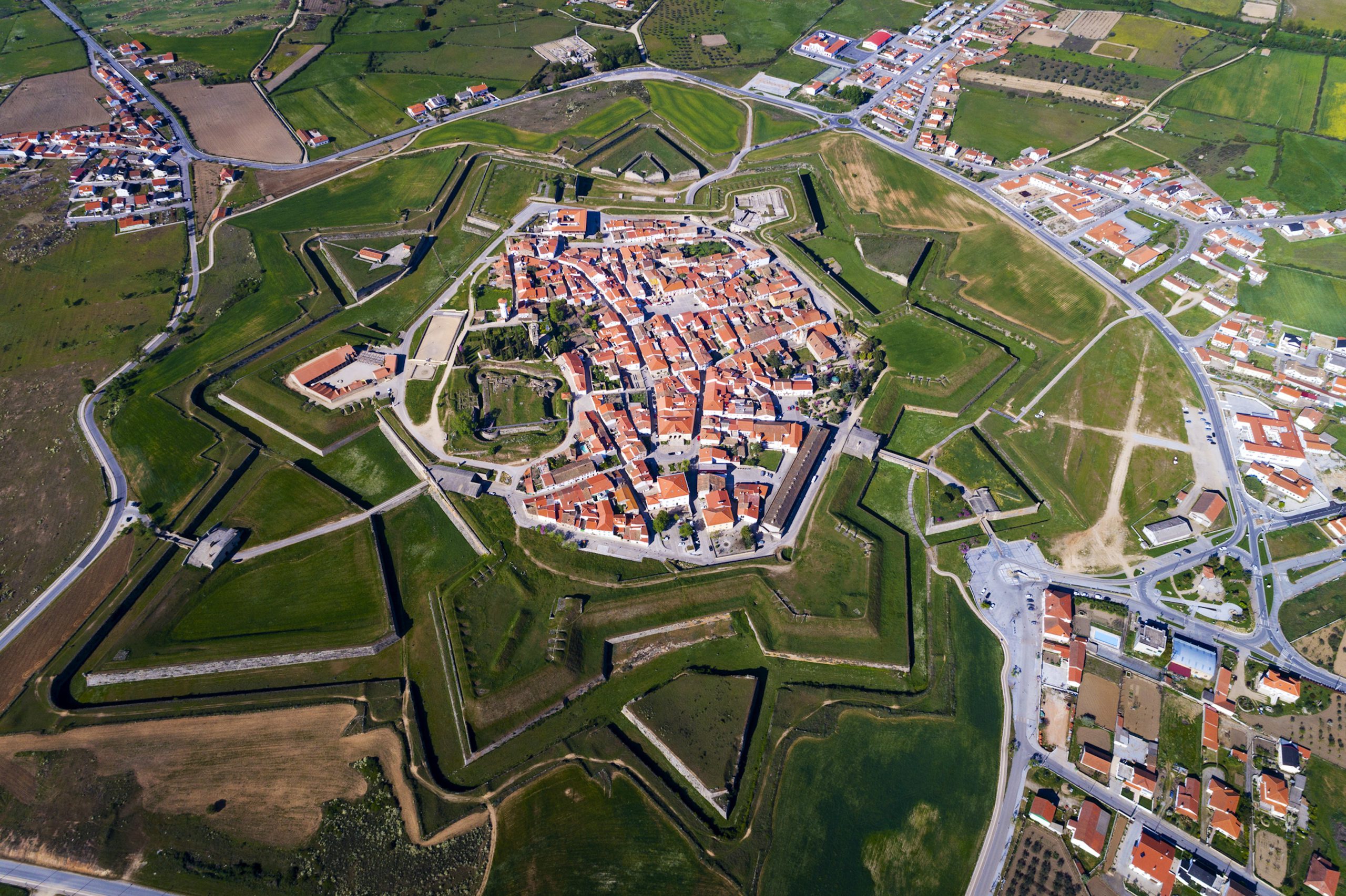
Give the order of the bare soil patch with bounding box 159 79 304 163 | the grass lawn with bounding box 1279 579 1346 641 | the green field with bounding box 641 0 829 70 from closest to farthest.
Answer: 1. the grass lawn with bounding box 1279 579 1346 641
2. the bare soil patch with bounding box 159 79 304 163
3. the green field with bounding box 641 0 829 70

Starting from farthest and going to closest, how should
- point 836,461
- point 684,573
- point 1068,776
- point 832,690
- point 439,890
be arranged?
point 836,461, point 684,573, point 832,690, point 1068,776, point 439,890

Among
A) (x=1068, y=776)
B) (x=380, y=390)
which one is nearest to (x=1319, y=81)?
(x=1068, y=776)

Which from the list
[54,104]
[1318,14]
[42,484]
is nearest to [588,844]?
[42,484]

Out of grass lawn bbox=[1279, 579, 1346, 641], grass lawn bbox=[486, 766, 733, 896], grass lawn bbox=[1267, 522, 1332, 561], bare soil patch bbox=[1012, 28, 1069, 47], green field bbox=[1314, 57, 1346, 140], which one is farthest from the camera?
bare soil patch bbox=[1012, 28, 1069, 47]

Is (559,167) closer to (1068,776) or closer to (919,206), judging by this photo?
(919,206)

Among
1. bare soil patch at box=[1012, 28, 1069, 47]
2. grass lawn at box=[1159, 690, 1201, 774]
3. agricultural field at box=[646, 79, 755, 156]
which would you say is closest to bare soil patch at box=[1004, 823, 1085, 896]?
grass lawn at box=[1159, 690, 1201, 774]

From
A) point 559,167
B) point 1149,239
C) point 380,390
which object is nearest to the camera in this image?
point 380,390

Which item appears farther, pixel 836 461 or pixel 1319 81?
pixel 1319 81

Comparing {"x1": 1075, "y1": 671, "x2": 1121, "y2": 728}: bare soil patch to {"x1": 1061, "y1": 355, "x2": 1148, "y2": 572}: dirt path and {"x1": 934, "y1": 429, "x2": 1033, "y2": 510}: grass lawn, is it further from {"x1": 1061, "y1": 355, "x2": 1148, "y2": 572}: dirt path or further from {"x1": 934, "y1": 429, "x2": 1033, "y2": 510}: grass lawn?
{"x1": 934, "y1": 429, "x2": 1033, "y2": 510}: grass lawn
